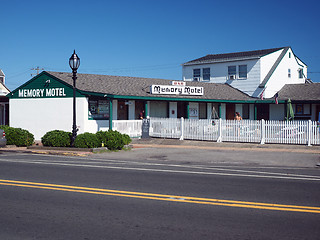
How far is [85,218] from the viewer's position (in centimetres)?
630

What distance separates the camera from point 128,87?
1059 inches

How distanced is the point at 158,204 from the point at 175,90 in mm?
20198

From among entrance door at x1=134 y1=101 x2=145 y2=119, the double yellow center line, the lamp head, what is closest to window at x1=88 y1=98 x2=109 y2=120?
entrance door at x1=134 y1=101 x2=145 y2=119

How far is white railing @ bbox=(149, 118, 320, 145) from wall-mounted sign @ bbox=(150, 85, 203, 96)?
2.90 metres

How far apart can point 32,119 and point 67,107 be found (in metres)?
3.11

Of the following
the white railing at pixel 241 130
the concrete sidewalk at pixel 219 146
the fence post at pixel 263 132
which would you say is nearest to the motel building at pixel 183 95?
the white railing at pixel 241 130

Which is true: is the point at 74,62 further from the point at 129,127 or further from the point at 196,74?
the point at 196,74

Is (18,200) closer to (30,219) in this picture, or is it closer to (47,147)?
(30,219)

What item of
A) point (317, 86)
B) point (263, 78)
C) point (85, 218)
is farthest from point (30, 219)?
point (317, 86)

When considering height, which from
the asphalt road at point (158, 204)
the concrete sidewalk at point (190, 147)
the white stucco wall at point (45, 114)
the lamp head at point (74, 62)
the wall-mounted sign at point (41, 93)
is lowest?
the asphalt road at point (158, 204)

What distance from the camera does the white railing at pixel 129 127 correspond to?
23817 mm

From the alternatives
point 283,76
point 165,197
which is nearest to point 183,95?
point 283,76

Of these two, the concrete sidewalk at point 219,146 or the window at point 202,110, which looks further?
the window at point 202,110

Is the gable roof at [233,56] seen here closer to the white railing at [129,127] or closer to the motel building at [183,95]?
the motel building at [183,95]
